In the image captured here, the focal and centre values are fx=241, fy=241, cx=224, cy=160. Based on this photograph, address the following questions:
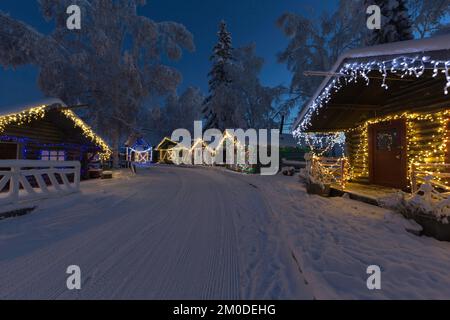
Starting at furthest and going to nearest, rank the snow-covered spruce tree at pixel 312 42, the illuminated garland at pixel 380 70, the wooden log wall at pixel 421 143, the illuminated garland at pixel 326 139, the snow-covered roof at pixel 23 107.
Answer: the snow-covered spruce tree at pixel 312 42 < the illuminated garland at pixel 326 139 < the snow-covered roof at pixel 23 107 < the wooden log wall at pixel 421 143 < the illuminated garland at pixel 380 70

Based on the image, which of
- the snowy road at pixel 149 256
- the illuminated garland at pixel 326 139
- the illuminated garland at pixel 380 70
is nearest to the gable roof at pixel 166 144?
the illuminated garland at pixel 326 139

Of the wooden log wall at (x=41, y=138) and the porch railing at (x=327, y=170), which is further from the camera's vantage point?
the wooden log wall at (x=41, y=138)

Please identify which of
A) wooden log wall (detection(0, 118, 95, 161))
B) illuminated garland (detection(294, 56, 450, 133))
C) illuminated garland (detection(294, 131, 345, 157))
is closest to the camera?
illuminated garland (detection(294, 56, 450, 133))

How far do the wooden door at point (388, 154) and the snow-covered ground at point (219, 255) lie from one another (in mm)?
3293

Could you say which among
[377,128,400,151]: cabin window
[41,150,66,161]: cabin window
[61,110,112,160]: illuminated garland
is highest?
[61,110,112,160]: illuminated garland

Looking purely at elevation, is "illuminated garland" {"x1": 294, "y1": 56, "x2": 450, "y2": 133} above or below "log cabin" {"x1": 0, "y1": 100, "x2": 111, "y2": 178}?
above

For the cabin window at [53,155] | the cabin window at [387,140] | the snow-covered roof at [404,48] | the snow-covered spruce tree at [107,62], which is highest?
the snow-covered spruce tree at [107,62]

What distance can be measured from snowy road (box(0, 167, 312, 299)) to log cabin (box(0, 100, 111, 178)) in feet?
21.6

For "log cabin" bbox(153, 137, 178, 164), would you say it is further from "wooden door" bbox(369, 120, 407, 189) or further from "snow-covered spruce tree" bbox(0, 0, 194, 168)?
"wooden door" bbox(369, 120, 407, 189)

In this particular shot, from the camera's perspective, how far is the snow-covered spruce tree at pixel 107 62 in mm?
19547

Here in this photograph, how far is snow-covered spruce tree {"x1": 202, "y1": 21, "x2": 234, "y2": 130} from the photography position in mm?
31347

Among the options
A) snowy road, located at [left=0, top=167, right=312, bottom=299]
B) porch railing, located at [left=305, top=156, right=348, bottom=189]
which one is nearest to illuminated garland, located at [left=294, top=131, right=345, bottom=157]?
porch railing, located at [left=305, top=156, right=348, bottom=189]

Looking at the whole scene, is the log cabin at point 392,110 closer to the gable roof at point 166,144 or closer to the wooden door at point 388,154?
the wooden door at point 388,154

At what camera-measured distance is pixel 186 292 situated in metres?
2.52
